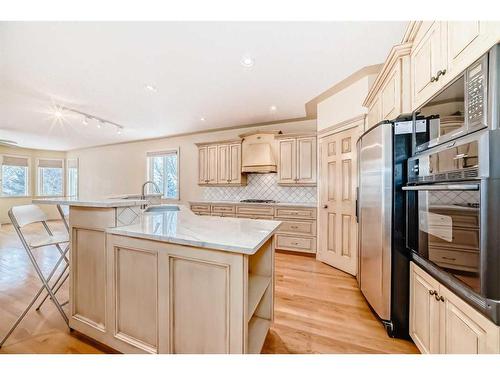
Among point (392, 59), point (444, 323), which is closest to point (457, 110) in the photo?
point (392, 59)

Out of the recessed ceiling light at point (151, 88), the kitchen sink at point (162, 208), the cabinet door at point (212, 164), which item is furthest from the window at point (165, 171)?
the kitchen sink at point (162, 208)

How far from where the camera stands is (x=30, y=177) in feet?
22.5

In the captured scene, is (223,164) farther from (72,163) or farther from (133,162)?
(72,163)

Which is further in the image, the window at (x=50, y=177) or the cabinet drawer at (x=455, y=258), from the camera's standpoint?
the window at (x=50, y=177)

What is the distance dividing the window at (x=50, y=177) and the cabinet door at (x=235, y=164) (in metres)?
7.04

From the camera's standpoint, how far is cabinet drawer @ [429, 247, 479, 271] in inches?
36.8

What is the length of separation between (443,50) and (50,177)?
1016 cm

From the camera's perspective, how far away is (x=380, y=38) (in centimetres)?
190

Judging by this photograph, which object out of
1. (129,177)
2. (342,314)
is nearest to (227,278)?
(342,314)

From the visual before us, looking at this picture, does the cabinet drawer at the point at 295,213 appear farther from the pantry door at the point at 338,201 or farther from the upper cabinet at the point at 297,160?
the upper cabinet at the point at 297,160

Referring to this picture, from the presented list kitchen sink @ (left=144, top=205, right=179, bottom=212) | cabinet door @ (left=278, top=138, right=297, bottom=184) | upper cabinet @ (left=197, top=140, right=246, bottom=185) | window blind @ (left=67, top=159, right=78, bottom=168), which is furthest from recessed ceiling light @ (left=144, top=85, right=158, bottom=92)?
window blind @ (left=67, top=159, right=78, bottom=168)

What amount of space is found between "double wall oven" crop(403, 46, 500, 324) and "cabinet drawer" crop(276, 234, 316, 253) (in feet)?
7.28

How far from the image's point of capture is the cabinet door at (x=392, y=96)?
69.2 inches

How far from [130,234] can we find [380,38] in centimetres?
260
